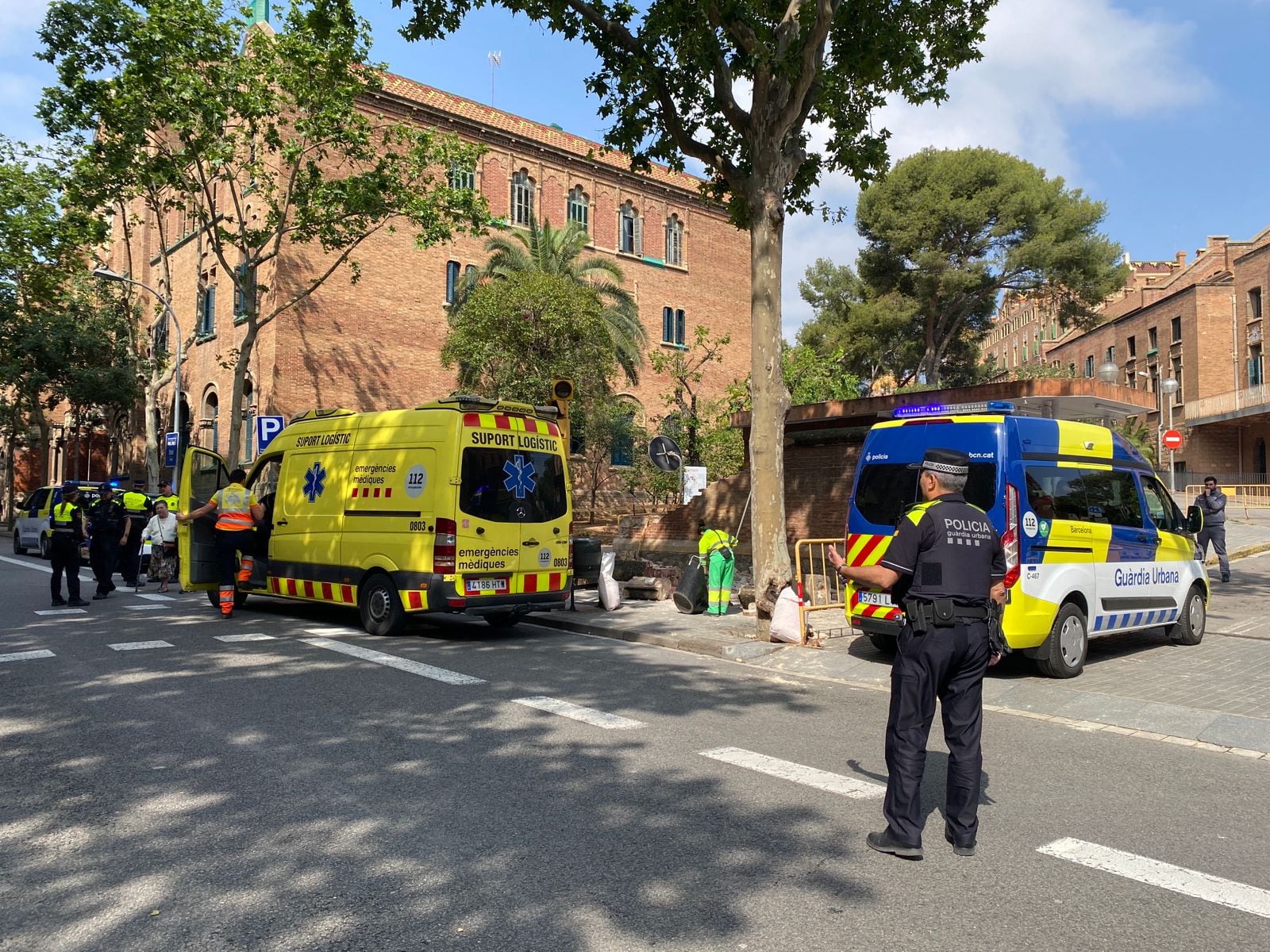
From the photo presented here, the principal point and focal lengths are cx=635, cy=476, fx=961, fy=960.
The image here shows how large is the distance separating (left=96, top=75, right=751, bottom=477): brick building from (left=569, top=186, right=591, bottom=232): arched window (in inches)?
2.0

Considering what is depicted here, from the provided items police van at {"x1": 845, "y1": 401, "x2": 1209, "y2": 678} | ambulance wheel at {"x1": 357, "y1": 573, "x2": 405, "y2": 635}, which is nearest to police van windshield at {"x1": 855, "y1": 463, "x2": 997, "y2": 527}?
police van at {"x1": 845, "y1": 401, "x2": 1209, "y2": 678}

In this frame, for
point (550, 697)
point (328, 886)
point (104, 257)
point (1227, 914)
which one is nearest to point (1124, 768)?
point (1227, 914)

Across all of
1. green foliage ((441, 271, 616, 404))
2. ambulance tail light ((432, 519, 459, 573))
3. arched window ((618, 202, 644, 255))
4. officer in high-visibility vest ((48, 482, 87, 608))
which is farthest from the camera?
arched window ((618, 202, 644, 255))

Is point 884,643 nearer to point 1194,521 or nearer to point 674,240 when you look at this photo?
point 1194,521

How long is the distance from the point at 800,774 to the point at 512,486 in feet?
19.6

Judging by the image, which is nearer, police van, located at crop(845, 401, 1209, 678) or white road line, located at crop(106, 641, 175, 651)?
police van, located at crop(845, 401, 1209, 678)

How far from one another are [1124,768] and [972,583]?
243cm

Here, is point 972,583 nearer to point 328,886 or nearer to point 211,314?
point 328,886

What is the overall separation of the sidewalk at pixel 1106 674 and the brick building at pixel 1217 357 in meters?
40.1

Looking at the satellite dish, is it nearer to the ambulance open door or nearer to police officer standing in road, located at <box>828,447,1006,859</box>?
the ambulance open door

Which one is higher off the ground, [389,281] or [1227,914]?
[389,281]

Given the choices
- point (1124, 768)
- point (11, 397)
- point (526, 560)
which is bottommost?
point (1124, 768)

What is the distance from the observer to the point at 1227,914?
141 inches

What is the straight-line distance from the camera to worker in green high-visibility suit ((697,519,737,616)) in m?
12.9
